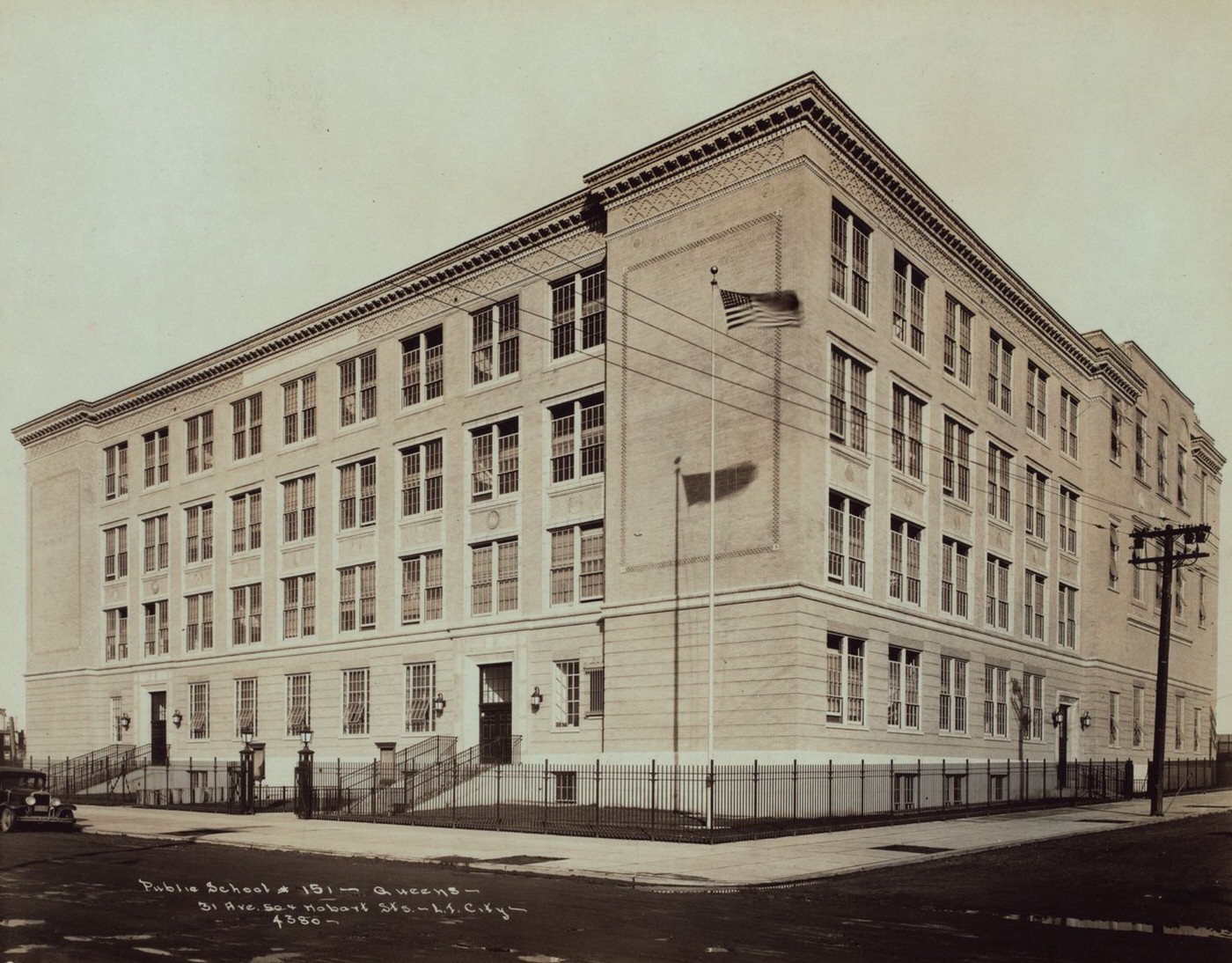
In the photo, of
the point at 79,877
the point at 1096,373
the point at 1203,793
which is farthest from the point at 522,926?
the point at 1203,793

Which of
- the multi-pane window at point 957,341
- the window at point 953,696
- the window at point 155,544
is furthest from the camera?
the window at point 155,544

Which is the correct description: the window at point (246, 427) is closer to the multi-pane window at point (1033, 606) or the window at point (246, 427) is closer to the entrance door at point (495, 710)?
the entrance door at point (495, 710)

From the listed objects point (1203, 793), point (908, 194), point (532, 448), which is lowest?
point (1203, 793)

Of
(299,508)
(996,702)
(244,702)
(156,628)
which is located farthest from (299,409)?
(996,702)

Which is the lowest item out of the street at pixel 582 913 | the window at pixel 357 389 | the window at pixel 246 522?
the street at pixel 582 913

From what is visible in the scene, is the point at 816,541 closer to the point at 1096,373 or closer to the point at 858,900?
the point at 858,900

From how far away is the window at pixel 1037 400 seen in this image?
48.0 metres

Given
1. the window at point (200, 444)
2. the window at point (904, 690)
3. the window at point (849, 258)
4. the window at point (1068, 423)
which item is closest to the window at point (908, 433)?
the window at point (849, 258)

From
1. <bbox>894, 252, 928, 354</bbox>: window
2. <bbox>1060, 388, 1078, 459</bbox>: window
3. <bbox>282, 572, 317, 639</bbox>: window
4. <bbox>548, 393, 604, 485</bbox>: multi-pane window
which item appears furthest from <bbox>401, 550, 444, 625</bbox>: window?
<bbox>1060, 388, 1078, 459</bbox>: window

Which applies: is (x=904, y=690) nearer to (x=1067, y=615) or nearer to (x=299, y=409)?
(x=1067, y=615)

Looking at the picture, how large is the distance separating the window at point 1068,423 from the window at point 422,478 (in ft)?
87.3

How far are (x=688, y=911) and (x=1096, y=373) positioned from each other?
44687mm

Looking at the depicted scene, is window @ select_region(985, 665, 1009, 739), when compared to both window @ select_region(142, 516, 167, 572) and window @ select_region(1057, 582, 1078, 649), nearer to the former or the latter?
window @ select_region(1057, 582, 1078, 649)

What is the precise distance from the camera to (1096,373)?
53.6m
